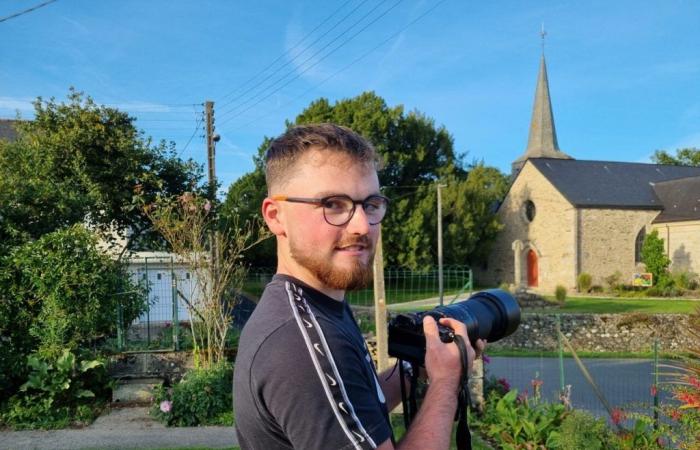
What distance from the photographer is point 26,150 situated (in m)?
9.76

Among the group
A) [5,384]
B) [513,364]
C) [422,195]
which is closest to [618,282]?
[422,195]

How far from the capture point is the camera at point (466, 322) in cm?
154

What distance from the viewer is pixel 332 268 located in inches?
50.6

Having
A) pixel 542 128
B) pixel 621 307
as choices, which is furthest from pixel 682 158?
pixel 621 307

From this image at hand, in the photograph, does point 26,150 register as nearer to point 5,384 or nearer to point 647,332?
point 5,384

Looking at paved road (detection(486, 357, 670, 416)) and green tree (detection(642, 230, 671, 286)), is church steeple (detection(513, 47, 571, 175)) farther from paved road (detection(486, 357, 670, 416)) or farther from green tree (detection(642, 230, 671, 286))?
paved road (detection(486, 357, 670, 416))

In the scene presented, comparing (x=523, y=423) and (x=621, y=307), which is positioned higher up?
(x=523, y=423)

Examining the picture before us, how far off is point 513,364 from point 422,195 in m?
20.4

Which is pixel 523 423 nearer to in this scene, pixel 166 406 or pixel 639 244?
pixel 166 406

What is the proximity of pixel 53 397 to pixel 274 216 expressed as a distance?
250 inches

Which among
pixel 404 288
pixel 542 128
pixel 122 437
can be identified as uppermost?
pixel 542 128

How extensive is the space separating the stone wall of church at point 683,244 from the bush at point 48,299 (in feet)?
100

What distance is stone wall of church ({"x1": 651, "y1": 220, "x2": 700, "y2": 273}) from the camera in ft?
95.5

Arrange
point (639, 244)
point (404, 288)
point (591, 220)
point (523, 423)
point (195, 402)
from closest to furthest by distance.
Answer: point (523, 423) < point (195, 402) < point (404, 288) < point (591, 220) < point (639, 244)
